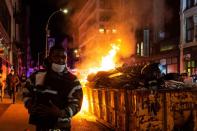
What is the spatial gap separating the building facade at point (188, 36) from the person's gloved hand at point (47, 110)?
28.9m

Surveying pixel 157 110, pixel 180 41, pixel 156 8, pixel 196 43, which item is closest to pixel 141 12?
pixel 156 8

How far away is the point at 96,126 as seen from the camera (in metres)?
11.0

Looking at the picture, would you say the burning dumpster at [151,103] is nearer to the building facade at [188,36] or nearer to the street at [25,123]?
the street at [25,123]

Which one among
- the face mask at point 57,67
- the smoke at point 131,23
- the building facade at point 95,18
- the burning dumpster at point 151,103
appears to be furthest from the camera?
the building facade at point 95,18

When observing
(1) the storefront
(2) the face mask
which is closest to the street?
(2) the face mask

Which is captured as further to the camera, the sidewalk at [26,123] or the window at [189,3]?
the window at [189,3]

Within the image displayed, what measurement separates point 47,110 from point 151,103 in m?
4.32

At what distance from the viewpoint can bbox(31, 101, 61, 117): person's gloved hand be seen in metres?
3.83

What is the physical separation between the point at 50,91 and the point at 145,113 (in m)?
4.19

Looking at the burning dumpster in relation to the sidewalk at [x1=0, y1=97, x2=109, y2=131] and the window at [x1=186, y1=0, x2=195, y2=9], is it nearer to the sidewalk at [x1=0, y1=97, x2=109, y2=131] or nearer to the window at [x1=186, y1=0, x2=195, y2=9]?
the sidewalk at [x1=0, y1=97, x2=109, y2=131]

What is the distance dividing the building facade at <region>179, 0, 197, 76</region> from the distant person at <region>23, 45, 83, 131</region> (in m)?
28.7

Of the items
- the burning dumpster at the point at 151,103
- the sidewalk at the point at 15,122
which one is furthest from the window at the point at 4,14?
the burning dumpster at the point at 151,103

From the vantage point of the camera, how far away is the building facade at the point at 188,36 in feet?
107

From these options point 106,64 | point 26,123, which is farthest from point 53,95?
point 106,64
